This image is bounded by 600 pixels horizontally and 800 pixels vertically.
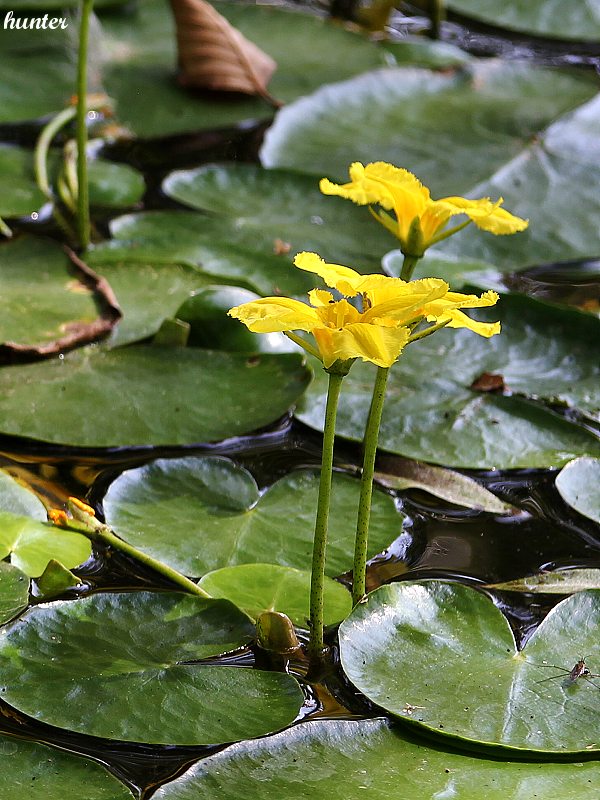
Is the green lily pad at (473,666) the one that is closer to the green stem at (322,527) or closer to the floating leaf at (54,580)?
the green stem at (322,527)

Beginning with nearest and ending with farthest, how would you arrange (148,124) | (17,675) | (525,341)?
(17,675) < (525,341) < (148,124)

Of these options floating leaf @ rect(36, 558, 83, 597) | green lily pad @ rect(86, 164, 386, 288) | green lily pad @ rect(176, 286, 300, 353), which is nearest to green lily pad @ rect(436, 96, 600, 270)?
green lily pad @ rect(86, 164, 386, 288)

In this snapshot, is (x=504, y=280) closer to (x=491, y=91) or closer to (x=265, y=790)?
(x=491, y=91)

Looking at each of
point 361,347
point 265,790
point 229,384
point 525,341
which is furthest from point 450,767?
point 525,341

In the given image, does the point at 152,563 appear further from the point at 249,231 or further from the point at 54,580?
the point at 249,231

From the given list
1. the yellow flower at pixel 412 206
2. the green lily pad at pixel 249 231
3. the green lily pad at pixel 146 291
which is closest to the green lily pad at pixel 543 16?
the green lily pad at pixel 249 231

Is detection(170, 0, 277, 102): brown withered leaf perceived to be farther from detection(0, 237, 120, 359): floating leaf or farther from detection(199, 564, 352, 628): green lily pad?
detection(199, 564, 352, 628): green lily pad
